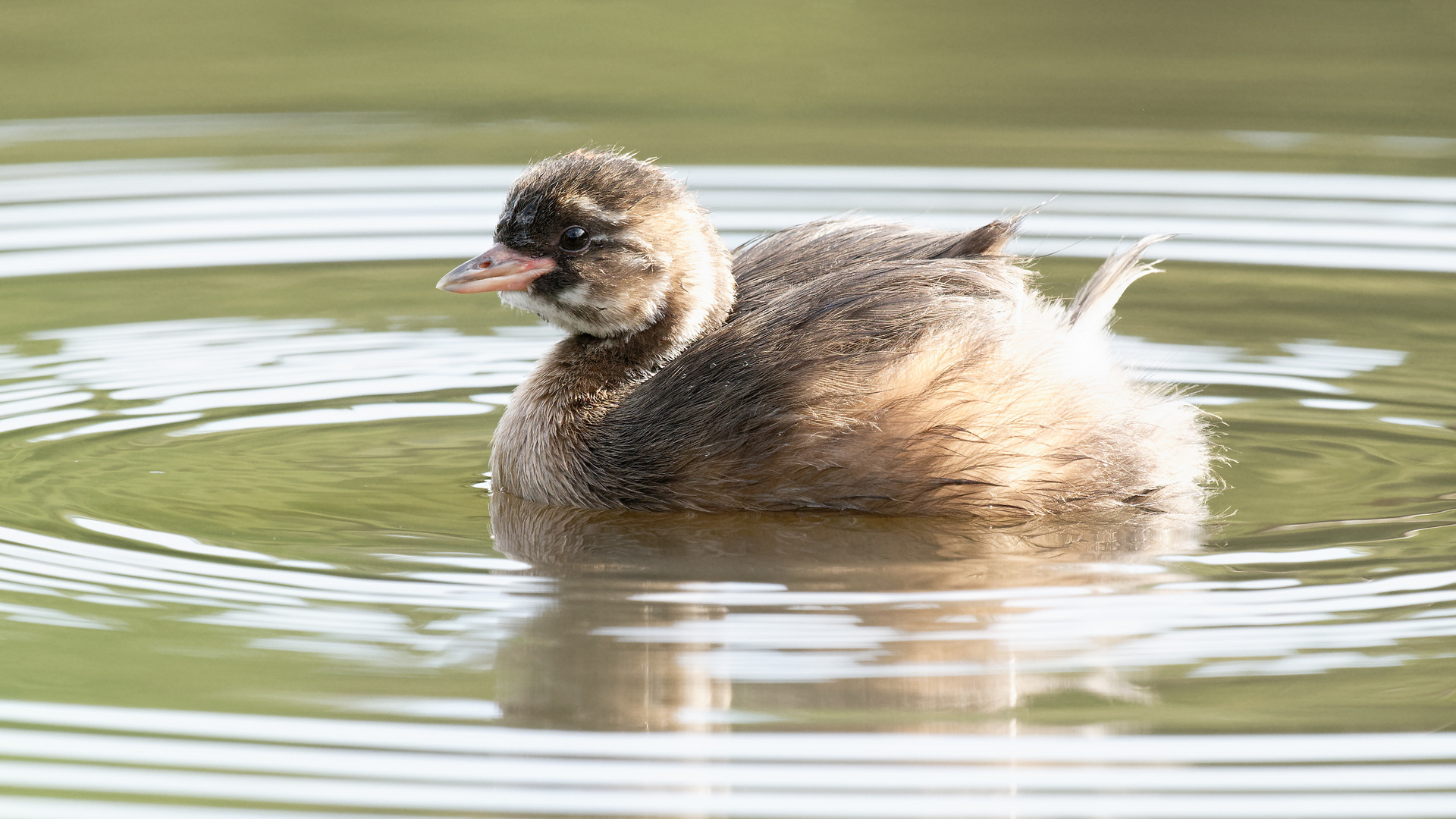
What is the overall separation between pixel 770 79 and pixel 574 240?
598 cm

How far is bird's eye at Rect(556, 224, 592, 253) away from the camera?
22.1 ft

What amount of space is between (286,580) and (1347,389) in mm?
4081

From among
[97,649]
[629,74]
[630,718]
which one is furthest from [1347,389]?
[629,74]

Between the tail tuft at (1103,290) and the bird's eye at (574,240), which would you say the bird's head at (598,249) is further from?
the tail tuft at (1103,290)

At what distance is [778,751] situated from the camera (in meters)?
4.47

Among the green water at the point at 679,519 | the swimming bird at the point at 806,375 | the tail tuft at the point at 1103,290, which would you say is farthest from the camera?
the tail tuft at the point at 1103,290

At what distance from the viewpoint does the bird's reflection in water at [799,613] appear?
15.8 ft

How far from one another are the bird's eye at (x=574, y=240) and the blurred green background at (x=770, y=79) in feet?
13.9

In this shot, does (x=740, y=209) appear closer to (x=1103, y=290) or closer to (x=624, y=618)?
(x=1103, y=290)

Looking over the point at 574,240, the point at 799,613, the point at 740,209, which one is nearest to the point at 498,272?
the point at 574,240

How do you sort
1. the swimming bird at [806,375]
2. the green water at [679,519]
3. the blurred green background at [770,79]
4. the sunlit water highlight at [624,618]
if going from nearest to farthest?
the sunlit water highlight at [624,618] < the green water at [679,519] < the swimming bird at [806,375] < the blurred green background at [770,79]

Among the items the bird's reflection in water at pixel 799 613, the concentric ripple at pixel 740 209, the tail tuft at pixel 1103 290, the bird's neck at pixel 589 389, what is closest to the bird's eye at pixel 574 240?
the bird's neck at pixel 589 389

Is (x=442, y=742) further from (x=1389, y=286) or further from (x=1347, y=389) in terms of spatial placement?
(x=1389, y=286)

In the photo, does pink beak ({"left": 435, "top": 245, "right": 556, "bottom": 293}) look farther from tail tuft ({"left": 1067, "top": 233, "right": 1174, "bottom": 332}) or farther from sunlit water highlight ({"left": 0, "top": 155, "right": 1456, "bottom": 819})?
tail tuft ({"left": 1067, "top": 233, "right": 1174, "bottom": 332})
